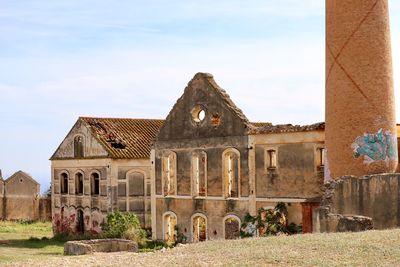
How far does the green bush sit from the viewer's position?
30438 mm

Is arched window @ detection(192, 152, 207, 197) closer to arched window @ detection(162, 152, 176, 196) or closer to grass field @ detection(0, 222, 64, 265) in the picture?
arched window @ detection(162, 152, 176, 196)

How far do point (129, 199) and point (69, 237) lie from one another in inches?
136

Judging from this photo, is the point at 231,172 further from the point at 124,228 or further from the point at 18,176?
the point at 18,176

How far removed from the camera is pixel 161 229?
31.2 m

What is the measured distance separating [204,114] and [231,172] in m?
2.75

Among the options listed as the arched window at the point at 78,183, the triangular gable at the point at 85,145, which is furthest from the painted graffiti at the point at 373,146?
the arched window at the point at 78,183

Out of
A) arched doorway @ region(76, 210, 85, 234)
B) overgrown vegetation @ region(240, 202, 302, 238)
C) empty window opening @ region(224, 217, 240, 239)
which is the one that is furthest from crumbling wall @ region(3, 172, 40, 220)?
overgrown vegetation @ region(240, 202, 302, 238)

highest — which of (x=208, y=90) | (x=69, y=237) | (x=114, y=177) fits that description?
(x=208, y=90)

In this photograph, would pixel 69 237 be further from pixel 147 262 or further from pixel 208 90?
pixel 147 262

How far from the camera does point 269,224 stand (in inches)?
1013

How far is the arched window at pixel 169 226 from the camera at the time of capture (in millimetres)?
30903

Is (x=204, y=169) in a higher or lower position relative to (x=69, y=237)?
higher

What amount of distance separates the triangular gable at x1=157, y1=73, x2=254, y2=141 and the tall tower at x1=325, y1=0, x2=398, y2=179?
5.76 metres

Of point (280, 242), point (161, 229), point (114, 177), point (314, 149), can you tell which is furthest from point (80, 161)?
point (280, 242)
